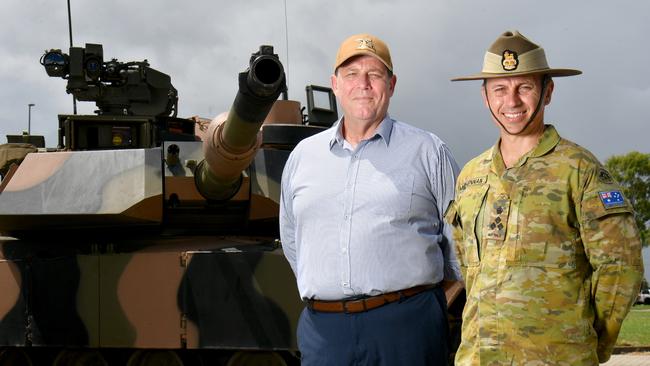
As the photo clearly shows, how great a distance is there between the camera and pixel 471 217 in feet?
10.4

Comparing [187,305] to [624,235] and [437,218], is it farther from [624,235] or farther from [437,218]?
[624,235]

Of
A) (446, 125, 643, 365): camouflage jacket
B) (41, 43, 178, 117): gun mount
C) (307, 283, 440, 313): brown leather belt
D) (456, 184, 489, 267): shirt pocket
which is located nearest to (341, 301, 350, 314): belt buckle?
(307, 283, 440, 313): brown leather belt

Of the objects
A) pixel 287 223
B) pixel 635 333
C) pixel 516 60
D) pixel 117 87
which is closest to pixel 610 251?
pixel 516 60

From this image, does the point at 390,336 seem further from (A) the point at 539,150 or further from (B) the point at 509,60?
(B) the point at 509,60

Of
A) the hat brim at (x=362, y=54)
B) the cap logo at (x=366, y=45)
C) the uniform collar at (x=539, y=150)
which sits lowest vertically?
the uniform collar at (x=539, y=150)

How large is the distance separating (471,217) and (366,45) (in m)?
0.90

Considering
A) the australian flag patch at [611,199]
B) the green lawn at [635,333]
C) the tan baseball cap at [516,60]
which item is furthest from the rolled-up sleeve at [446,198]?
the green lawn at [635,333]

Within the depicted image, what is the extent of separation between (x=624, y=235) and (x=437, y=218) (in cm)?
97

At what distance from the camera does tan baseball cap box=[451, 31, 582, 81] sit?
3113 mm

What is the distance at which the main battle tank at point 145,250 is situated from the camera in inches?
314

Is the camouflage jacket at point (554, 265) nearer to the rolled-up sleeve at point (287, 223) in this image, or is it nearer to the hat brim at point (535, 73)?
the hat brim at point (535, 73)

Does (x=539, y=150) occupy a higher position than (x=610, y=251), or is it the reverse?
(x=539, y=150)

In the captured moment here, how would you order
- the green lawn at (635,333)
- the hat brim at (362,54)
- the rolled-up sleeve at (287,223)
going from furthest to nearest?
the green lawn at (635,333)
the rolled-up sleeve at (287,223)
the hat brim at (362,54)

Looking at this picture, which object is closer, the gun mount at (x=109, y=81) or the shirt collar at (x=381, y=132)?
the shirt collar at (x=381, y=132)
